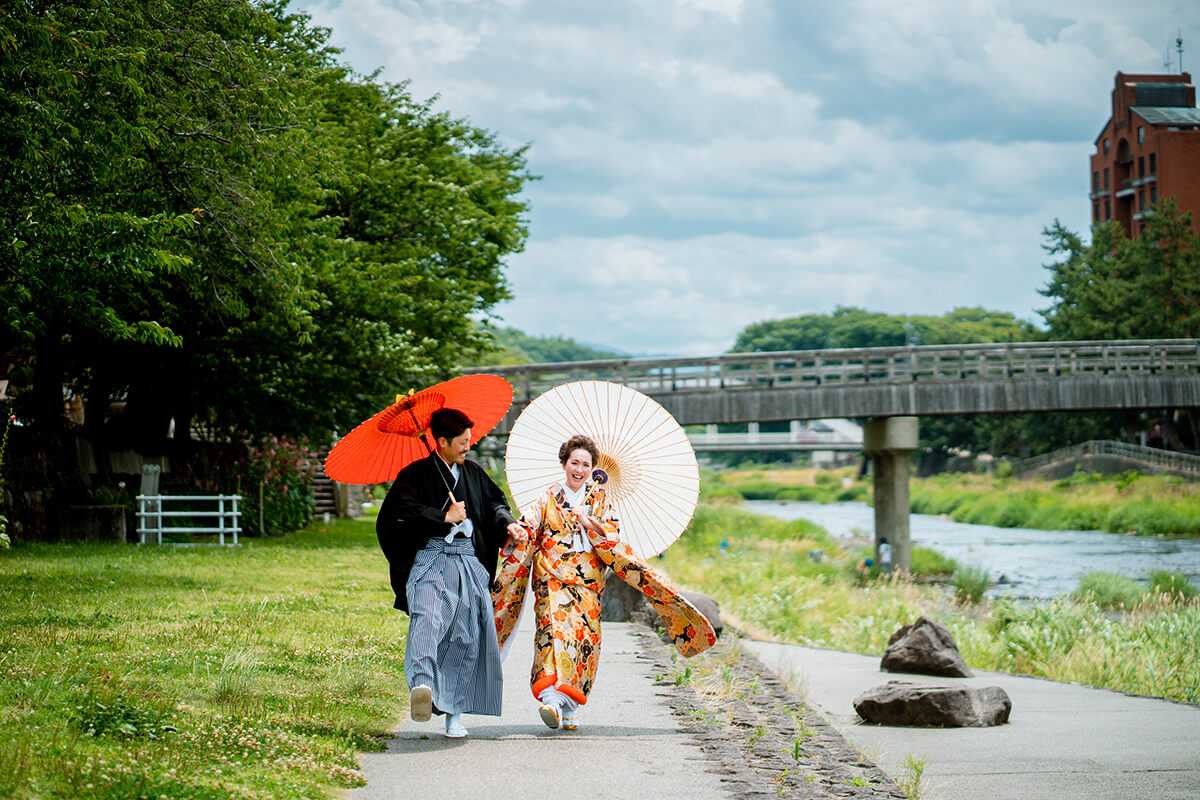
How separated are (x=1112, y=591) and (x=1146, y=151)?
55115 mm

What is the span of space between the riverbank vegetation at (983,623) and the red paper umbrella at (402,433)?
324 inches

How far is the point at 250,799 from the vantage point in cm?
507

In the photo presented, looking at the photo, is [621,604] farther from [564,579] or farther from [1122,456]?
[1122,456]

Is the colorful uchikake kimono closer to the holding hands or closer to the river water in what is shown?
the holding hands

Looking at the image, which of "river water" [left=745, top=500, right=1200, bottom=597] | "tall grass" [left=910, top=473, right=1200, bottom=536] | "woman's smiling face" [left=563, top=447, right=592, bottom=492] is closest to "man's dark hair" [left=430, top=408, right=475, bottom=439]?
"woman's smiling face" [left=563, top=447, right=592, bottom=492]

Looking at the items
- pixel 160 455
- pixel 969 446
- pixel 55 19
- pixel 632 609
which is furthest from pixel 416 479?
pixel 969 446

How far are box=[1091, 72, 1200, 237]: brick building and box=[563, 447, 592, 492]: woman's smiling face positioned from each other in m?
65.7

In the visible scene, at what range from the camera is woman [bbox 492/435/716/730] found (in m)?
7.19

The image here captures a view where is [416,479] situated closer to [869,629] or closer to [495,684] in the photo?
[495,684]

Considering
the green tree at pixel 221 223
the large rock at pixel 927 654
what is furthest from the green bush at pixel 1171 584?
the green tree at pixel 221 223

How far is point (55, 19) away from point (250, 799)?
867 cm

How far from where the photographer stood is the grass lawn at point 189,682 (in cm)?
531

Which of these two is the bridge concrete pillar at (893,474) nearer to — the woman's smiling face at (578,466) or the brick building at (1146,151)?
the woman's smiling face at (578,466)

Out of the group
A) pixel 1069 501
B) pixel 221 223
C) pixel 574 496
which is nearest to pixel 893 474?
→ pixel 1069 501
